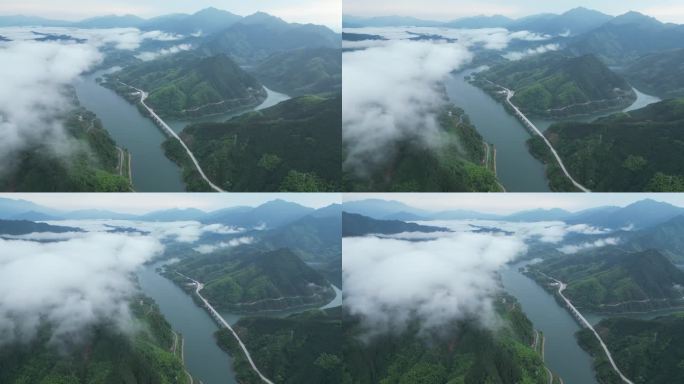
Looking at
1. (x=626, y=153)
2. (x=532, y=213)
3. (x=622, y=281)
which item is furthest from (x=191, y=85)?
(x=622, y=281)

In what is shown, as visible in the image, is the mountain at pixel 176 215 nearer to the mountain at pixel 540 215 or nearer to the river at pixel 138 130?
the river at pixel 138 130

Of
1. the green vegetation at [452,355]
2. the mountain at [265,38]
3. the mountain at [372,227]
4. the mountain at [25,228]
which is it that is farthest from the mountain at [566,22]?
the mountain at [25,228]

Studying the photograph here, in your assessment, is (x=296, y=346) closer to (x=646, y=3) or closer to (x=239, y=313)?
(x=239, y=313)

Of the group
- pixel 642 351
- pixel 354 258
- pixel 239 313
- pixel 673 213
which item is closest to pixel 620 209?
pixel 673 213

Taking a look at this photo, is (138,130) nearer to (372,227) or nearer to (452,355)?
(372,227)

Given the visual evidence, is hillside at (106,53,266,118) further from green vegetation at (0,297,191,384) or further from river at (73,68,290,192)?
green vegetation at (0,297,191,384)
